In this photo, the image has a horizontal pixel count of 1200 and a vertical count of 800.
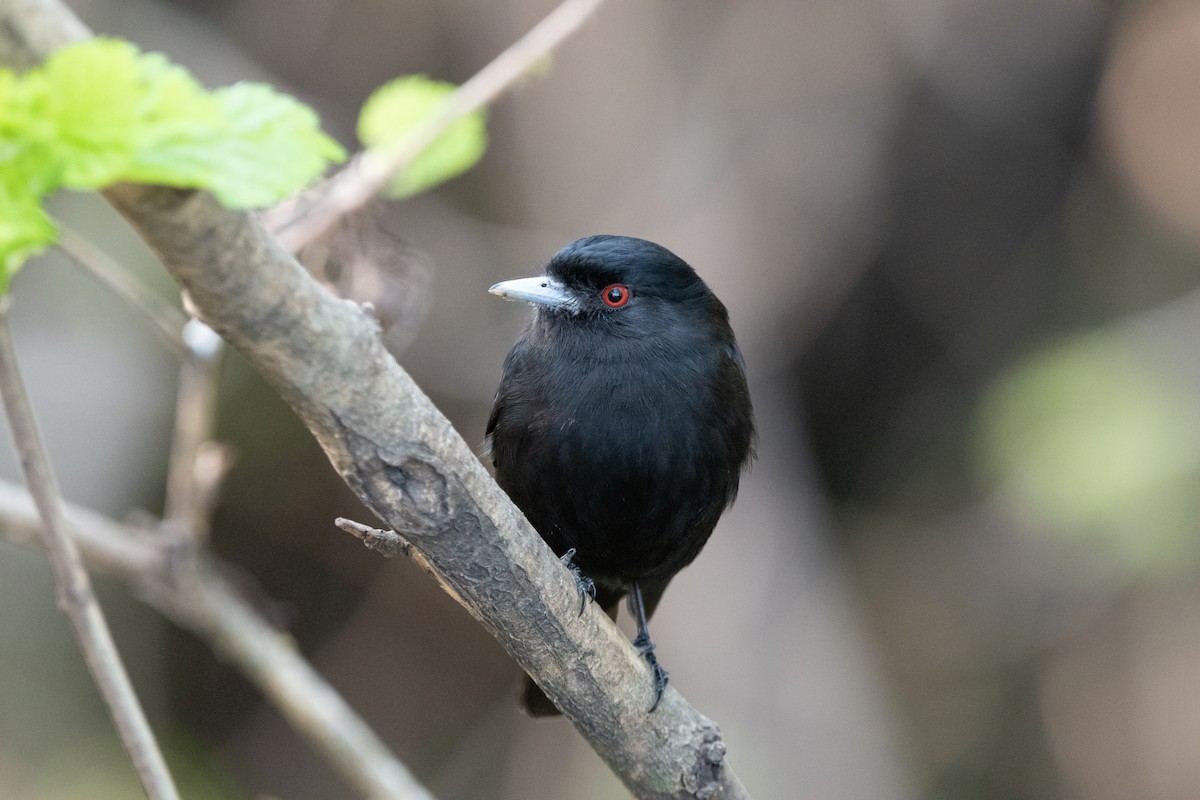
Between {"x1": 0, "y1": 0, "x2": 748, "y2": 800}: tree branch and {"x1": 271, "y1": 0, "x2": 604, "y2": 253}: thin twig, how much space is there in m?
1.19

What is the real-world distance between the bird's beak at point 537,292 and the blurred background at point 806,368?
8.16 ft

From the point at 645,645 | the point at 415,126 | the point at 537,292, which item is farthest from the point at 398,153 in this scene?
the point at 645,645

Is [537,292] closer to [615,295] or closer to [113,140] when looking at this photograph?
[615,295]

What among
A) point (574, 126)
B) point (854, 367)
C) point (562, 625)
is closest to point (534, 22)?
point (574, 126)

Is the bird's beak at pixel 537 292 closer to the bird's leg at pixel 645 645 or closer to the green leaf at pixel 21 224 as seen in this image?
the bird's leg at pixel 645 645

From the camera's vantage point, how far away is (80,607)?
80.6 inches

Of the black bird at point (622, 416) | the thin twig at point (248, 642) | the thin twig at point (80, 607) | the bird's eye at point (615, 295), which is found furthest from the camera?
the bird's eye at point (615, 295)

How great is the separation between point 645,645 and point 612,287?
1067 mm

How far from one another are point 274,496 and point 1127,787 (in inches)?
191

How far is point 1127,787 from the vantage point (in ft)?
20.9

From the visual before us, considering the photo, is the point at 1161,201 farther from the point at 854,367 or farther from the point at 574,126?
the point at 574,126

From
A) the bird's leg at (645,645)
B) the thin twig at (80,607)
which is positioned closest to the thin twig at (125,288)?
the thin twig at (80,607)

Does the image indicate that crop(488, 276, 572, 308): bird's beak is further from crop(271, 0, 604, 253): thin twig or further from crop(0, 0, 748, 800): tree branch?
crop(0, 0, 748, 800): tree branch

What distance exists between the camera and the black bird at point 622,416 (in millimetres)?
3168
